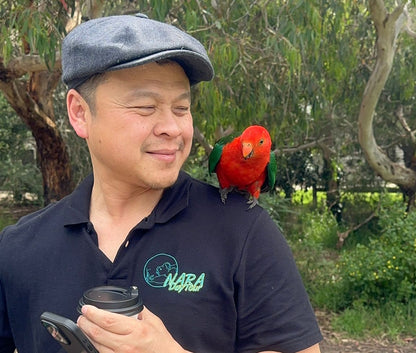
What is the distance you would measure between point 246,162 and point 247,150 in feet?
0.17

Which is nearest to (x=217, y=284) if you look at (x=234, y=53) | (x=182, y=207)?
(x=182, y=207)

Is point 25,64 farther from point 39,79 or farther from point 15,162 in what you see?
point 15,162

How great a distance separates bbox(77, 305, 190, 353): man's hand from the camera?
2.83 feet

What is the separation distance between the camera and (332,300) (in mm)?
5109

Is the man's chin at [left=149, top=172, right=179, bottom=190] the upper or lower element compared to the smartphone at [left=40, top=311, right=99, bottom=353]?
upper

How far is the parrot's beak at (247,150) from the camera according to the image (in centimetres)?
209

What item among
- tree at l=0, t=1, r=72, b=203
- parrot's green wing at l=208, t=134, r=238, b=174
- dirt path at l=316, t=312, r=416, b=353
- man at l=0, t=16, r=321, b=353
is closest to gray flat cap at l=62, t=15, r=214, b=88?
man at l=0, t=16, r=321, b=353

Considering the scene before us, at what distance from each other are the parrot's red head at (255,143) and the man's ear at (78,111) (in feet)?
3.24

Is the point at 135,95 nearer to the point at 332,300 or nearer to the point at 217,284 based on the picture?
the point at 217,284

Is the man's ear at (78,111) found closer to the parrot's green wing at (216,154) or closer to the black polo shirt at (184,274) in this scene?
the black polo shirt at (184,274)

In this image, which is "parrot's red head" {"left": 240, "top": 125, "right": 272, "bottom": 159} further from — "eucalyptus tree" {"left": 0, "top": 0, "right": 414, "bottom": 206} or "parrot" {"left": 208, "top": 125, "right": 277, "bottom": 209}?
"eucalyptus tree" {"left": 0, "top": 0, "right": 414, "bottom": 206}

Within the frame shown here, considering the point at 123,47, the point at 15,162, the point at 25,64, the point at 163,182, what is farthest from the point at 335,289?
the point at 15,162

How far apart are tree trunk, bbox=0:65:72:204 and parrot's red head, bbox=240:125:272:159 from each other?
4116mm

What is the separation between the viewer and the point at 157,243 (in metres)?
1.17
